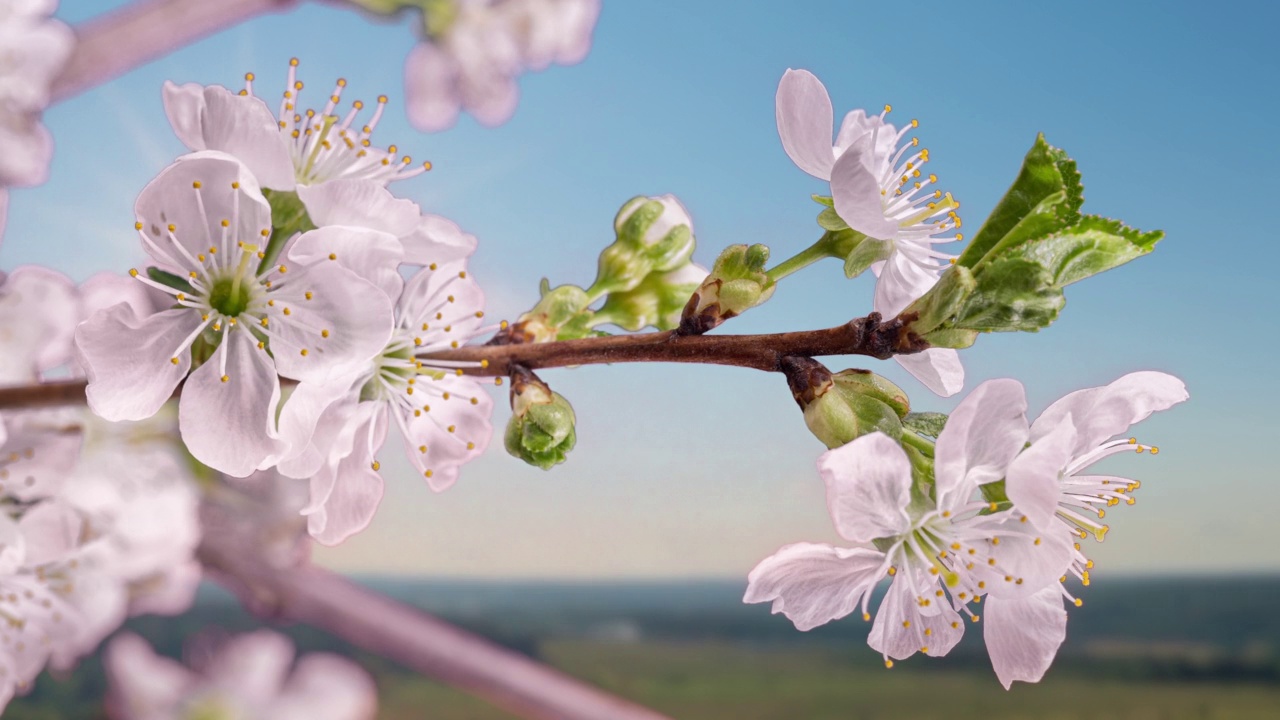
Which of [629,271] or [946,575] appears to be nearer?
[946,575]

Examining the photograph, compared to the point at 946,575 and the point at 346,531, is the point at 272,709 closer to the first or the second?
the point at 346,531

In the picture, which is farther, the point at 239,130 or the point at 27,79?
the point at 27,79

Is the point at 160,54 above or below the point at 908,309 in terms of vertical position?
above

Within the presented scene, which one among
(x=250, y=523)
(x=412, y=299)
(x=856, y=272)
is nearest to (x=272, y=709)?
(x=250, y=523)

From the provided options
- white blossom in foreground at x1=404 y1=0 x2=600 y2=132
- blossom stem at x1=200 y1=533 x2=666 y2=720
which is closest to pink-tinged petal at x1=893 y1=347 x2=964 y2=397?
blossom stem at x1=200 y1=533 x2=666 y2=720

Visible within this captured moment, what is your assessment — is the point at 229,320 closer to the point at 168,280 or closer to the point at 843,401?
the point at 168,280

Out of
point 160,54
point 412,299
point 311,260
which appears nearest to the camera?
point 311,260

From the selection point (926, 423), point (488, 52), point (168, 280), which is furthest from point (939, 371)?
point (488, 52)
